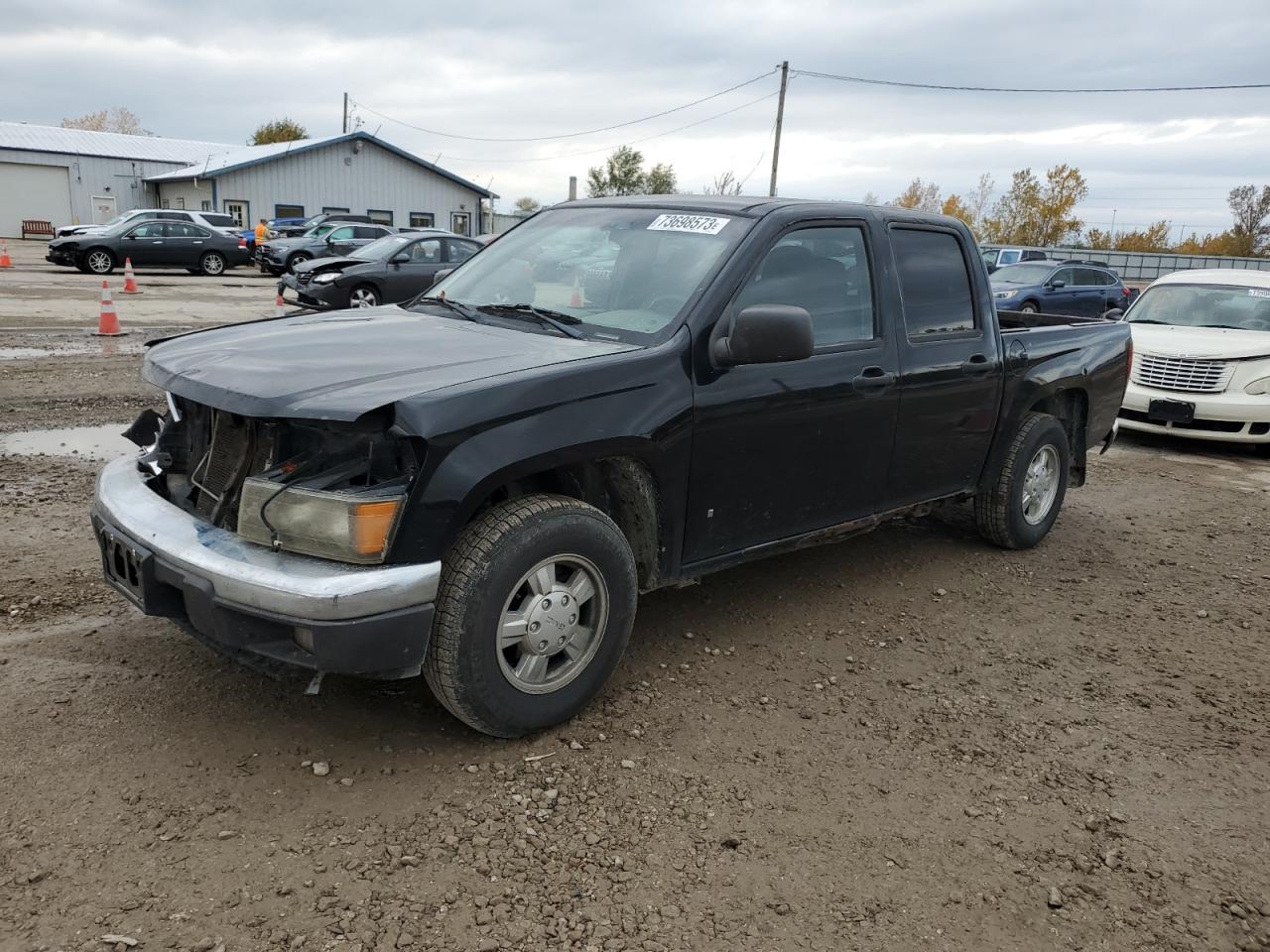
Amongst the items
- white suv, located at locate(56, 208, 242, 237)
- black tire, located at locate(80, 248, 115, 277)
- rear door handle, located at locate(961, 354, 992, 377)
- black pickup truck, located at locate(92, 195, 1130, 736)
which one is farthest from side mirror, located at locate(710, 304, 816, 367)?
white suv, located at locate(56, 208, 242, 237)

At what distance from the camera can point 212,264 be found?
26984mm

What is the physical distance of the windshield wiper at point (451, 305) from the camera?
164 inches

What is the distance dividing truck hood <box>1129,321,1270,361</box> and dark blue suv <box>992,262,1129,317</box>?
9.72 meters

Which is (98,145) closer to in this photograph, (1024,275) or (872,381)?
(1024,275)

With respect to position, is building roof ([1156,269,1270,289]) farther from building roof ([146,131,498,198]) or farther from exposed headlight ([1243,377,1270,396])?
building roof ([146,131,498,198])

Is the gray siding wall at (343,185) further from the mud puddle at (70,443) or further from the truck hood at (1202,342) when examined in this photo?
the truck hood at (1202,342)

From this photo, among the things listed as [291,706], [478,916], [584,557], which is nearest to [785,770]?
[584,557]

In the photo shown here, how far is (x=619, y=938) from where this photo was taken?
97.3 inches

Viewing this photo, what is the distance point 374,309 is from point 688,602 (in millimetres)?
2035

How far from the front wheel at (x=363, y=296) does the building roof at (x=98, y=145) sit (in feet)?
133

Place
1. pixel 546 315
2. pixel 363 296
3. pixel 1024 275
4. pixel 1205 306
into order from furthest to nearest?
pixel 1024 275
pixel 363 296
pixel 1205 306
pixel 546 315

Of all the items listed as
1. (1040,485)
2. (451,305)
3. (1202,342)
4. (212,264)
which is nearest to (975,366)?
(1040,485)

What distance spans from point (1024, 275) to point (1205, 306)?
11.4 metres

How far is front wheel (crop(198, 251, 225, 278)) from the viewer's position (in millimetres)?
26688
